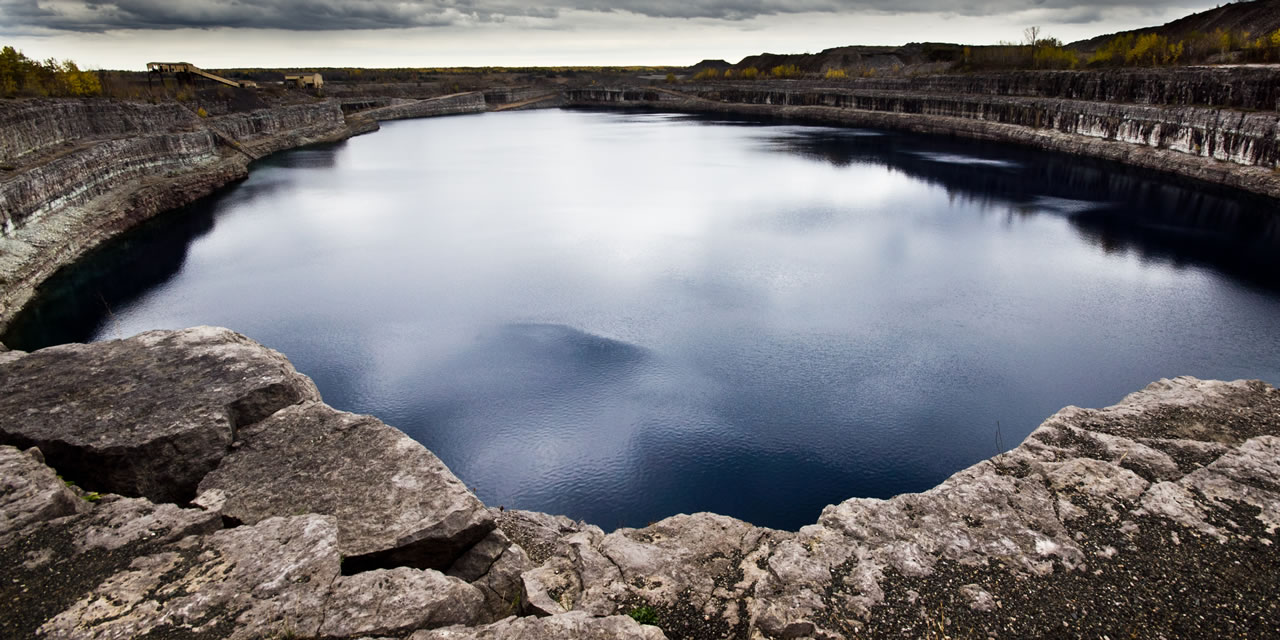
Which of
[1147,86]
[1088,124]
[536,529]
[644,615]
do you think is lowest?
[536,529]

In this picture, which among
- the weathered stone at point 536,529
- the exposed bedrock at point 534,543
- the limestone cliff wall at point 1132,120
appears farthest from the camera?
the limestone cliff wall at point 1132,120

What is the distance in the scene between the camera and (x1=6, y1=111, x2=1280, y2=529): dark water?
537 inches

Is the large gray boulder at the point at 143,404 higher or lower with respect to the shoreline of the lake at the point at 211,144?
lower

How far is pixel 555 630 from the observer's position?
5.89 meters

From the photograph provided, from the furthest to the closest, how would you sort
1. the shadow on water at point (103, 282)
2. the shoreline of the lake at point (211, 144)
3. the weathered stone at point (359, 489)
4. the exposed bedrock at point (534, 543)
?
the shoreline of the lake at point (211, 144) → the shadow on water at point (103, 282) → the weathered stone at point (359, 489) → the exposed bedrock at point (534, 543)

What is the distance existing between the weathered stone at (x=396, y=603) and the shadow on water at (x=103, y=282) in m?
17.7

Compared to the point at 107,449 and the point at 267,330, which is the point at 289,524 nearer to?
the point at 107,449

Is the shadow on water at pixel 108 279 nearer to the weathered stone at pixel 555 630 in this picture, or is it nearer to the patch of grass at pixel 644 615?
the weathered stone at pixel 555 630

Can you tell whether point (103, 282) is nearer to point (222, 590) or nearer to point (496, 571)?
point (222, 590)

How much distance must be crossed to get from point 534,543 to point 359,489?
243 centimetres

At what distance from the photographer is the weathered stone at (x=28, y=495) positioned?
6.60 meters

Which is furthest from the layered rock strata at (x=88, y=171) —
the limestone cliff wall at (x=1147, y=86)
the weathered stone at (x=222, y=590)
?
the limestone cliff wall at (x=1147, y=86)

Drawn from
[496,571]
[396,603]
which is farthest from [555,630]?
[496,571]

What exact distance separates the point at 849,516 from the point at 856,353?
10.1 metres
